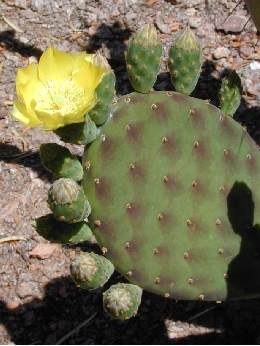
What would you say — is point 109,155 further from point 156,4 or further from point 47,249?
point 156,4

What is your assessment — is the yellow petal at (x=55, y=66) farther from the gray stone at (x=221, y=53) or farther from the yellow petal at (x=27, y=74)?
the gray stone at (x=221, y=53)

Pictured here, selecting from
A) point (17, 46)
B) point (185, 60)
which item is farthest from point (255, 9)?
point (17, 46)

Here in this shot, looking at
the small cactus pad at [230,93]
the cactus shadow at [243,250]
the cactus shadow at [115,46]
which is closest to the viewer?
the cactus shadow at [243,250]

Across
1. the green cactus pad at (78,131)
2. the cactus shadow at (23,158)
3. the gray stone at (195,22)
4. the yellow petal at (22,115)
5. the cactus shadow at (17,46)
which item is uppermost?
the yellow petal at (22,115)

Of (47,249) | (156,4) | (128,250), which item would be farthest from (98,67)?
(156,4)


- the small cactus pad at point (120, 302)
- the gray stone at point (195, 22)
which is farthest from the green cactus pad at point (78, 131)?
the gray stone at point (195, 22)

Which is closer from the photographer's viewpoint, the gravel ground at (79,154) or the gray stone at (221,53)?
the gravel ground at (79,154)
